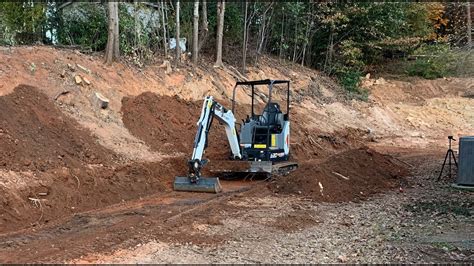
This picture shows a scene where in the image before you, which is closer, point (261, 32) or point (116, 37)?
point (116, 37)

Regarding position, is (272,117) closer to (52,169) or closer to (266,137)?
(266,137)

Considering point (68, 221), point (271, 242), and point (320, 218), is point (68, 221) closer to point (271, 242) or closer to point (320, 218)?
point (271, 242)

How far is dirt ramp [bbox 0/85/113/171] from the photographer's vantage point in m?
11.4

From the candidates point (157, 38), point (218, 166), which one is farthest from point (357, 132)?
point (218, 166)

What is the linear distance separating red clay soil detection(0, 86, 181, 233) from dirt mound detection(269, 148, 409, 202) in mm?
3111

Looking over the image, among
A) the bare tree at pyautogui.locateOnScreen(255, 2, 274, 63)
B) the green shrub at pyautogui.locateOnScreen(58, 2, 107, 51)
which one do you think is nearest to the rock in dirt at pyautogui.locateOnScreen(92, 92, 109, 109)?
the green shrub at pyautogui.locateOnScreen(58, 2, 107, 51)

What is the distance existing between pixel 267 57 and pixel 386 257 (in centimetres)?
2201

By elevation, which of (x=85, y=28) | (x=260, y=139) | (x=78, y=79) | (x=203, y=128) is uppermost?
(x=85, y=28)

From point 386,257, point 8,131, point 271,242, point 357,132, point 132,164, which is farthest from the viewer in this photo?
point 357,132

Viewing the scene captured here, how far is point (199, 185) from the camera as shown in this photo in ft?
40.2

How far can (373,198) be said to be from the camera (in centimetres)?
1226

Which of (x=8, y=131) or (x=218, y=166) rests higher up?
(x=8, y=131)

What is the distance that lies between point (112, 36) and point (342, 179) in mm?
8990

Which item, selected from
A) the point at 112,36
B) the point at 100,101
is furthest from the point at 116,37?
the point at 100,101
